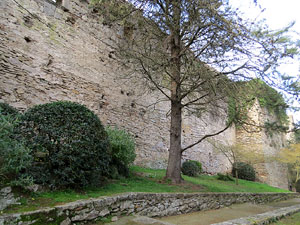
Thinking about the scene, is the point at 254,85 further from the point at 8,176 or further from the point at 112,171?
the point at 8,176

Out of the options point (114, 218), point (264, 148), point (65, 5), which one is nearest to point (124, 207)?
point (114, 218)

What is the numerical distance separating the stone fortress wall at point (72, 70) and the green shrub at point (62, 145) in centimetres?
253

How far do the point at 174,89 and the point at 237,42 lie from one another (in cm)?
231

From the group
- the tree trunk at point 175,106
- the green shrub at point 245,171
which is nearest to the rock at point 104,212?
the tree trunk at point 175,106

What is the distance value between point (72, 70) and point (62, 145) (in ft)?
13.6

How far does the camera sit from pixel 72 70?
722cm

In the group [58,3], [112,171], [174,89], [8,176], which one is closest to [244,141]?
[174,89]

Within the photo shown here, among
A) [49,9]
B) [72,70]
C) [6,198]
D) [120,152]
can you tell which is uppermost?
[49,9]

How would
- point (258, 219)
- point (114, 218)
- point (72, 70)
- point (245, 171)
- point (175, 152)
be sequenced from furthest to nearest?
1. point (245, 171)
2. point (72, 70)
3. point (175, 152)
4. point (258, 219)
5. point (114, 218)

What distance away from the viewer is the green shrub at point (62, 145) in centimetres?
362

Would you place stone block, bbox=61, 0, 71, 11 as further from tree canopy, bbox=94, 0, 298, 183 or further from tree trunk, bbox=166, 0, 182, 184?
tree trunk, bbox=166, 0, 182, 184

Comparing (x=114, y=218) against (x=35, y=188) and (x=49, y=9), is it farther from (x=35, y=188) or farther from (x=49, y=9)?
(x=49, y=9)

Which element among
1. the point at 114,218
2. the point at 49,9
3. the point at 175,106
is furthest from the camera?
the point at 49,9

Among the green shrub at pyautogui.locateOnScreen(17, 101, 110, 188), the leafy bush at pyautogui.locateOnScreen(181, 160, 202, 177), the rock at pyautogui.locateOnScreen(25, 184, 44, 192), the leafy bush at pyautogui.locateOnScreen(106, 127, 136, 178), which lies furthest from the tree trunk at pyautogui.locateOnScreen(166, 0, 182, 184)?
the rock at pyautogui.locateOnScreen(25, 184, 44, 192)
